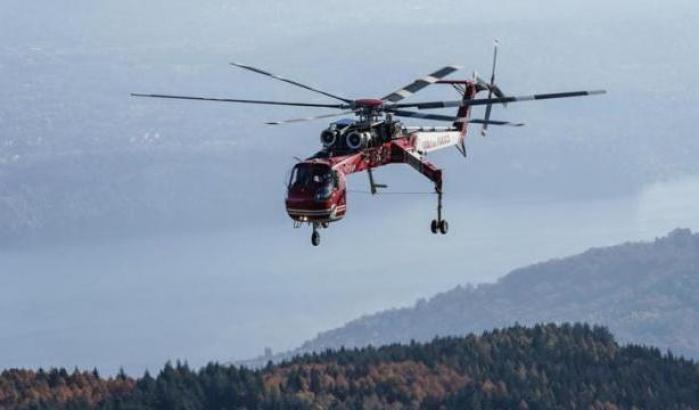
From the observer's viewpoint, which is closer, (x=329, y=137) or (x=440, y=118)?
(x=440, y=118)

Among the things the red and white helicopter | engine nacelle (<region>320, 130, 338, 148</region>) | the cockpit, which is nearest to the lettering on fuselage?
the red and white helicopter

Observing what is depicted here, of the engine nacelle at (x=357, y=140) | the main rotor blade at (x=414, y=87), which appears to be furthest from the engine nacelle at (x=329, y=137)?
the main rotor blade at (x=414, y=87)

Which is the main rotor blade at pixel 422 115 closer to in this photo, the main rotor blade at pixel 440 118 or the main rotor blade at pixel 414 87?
the main rotor blade at pixel 440 118

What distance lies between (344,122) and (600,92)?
1775 centimetres

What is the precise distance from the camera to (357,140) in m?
111

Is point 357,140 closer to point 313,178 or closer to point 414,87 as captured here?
point 313,178

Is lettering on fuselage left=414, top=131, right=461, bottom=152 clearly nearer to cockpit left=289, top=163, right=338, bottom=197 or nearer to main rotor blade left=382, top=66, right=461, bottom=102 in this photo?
main rotor blade left=382, top=66, right=461, bottom=102

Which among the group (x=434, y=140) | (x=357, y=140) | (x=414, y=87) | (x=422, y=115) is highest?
(x=414, y=87)

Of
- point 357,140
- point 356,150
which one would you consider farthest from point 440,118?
point 356,150

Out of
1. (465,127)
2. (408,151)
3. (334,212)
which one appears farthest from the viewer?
(465,127)

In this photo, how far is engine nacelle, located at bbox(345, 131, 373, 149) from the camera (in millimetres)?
111125

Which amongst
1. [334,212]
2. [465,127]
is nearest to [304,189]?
[334,212]

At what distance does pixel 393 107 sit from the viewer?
4360 inches

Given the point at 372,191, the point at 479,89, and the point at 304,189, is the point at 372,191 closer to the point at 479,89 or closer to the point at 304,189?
the point at 304,189
